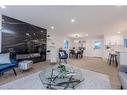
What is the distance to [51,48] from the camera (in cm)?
724

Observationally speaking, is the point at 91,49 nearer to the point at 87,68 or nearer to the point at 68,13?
the point at 87,68

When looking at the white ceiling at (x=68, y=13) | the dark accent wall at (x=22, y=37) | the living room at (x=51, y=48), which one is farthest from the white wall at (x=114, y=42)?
the dark accent wall at (x=22, y=37)

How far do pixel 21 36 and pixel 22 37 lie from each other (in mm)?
74

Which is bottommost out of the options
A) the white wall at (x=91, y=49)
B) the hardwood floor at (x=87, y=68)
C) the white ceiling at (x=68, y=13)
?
the hardwood floor at (x=87, y=68)

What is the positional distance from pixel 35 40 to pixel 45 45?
989 millimetres

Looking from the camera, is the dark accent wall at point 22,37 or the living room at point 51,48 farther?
the dark accent wall at point 22,37

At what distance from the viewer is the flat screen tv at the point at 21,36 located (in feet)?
13.1

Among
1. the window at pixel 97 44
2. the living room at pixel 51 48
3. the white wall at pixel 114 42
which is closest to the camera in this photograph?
the living room at pixel 51 48

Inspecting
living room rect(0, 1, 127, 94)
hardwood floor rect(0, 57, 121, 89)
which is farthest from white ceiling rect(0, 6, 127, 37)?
hardwood floor rect(0, 57, 121, 89)

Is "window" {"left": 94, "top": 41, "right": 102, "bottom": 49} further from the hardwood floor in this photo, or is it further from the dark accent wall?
the dark accent wall

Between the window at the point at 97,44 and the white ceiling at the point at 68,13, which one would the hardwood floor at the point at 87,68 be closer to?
the white ceiling at the point at 68,13

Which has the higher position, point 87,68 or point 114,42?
point 114,42

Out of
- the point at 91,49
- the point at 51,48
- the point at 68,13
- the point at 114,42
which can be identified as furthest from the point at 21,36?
the point at 91,49

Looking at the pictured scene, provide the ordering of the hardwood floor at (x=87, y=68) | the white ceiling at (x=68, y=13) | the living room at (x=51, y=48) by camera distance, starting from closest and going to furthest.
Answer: the living room at (x=51, y=48) → the hardwood floor at (x=87, y=68) → the white ceiling at (x=68, y=13)
